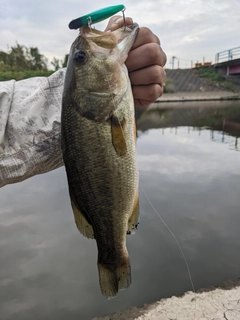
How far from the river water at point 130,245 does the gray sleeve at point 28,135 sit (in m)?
1.05

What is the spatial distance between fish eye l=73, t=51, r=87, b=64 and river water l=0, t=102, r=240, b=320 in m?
1.27

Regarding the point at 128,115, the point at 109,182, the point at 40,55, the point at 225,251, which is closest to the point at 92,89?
the point at 128,115

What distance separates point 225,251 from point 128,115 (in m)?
4.07

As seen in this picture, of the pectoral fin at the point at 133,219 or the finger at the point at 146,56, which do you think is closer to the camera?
the finger at the point at 146,56

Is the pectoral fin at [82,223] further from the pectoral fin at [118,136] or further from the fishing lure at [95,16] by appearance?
the fishing lure at [95,16]

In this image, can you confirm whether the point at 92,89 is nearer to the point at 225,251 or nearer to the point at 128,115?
the point at 128,115

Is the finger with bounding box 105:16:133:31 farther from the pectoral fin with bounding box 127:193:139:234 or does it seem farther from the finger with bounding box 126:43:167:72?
the pectoral fin with bounding box 127:193:139:234

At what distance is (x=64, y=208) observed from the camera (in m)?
6.58

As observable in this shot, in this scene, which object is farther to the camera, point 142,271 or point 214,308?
point 142,271

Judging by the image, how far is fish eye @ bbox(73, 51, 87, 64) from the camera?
Answer: 1.67 meters

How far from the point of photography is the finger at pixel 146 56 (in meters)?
1.62

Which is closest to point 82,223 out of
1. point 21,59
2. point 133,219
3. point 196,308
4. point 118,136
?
point 133,219

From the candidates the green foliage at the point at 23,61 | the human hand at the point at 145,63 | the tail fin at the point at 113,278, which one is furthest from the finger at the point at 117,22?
the green foliage at the point at 23,61

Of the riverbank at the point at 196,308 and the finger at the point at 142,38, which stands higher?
the finger at the point at 142,38
